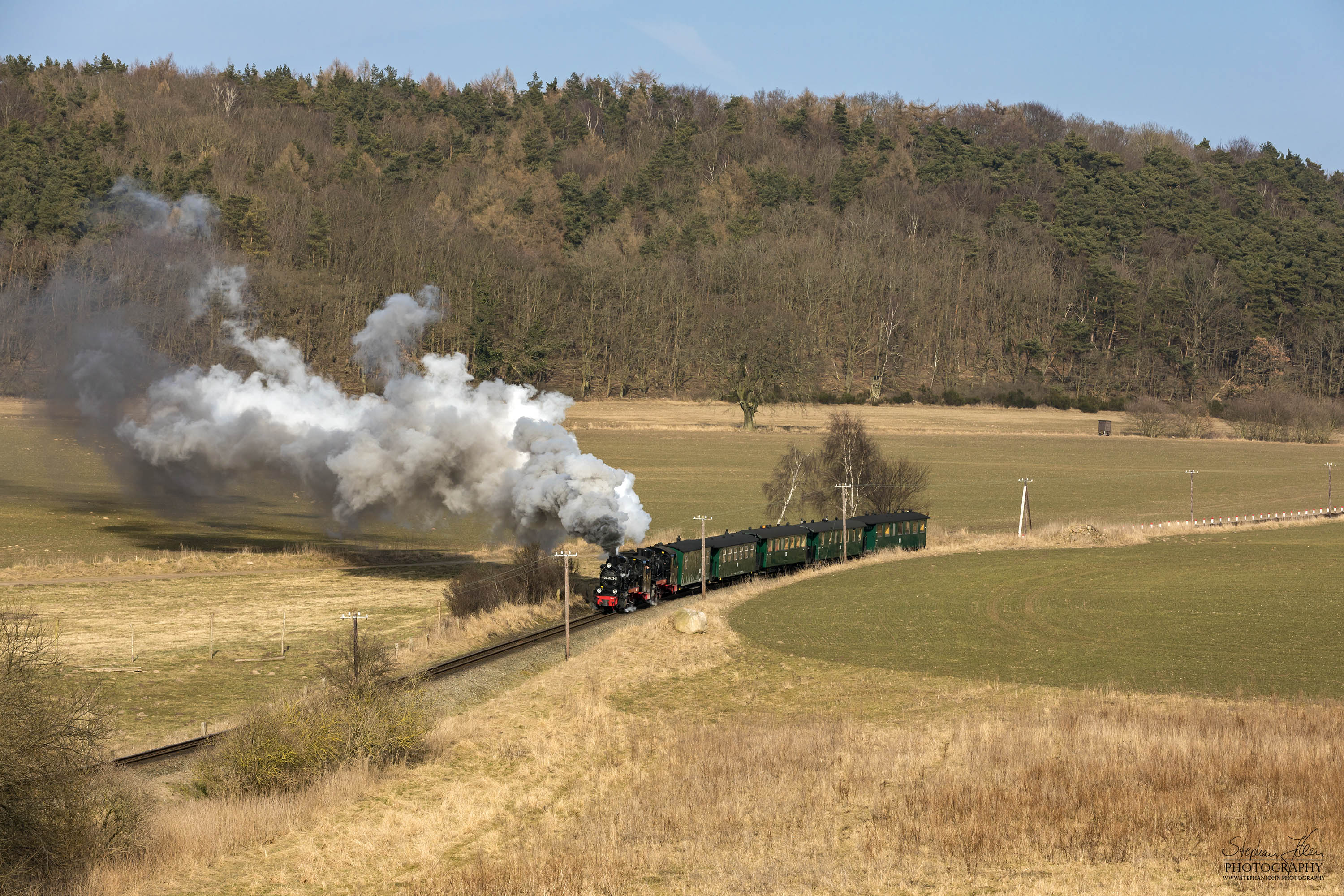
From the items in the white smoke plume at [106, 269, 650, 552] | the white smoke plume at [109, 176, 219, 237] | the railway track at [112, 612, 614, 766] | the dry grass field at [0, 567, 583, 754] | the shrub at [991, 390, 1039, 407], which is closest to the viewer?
the railway track at [112, 612, 614, 766]

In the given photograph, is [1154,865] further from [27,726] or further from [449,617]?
[449,617]

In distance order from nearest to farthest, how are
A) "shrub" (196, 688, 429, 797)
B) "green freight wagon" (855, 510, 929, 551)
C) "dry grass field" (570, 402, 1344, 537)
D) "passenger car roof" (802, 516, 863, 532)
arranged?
"shrub" (196, 688, 429, 797), "passenger car roof" (802, 516, 863, 532), "green freight wagon" (855, 510, 929, 551), "dry grass field" (570, 402, 1344, 537)

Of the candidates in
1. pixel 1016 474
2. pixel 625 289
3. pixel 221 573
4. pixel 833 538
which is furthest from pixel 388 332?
pixel 625 289

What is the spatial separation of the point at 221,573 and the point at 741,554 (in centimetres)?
3236

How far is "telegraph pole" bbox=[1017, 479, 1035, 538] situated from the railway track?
39184 millimetres

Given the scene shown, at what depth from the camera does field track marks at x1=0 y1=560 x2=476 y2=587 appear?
6794cm

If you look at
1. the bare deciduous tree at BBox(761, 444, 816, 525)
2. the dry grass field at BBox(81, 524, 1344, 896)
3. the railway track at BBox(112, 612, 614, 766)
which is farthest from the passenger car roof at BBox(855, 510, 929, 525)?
the dry grass field at BBox(81, 524, 1344, 896)

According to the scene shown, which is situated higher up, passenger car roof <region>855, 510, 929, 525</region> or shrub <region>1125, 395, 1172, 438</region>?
shrub <region>1125, 395, 1172, 438</region>

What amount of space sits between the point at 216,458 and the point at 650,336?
101 m

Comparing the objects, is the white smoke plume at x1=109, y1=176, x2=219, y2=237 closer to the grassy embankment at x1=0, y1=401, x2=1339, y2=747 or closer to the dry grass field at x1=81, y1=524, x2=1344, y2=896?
the grassy embankment at x1=0, y1=401, x2=1339, y2=747

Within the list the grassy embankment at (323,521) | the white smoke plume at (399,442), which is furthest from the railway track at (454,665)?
the white smoke plume at (399,442)

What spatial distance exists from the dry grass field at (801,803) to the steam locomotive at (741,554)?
42.7ft

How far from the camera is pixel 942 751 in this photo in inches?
1393

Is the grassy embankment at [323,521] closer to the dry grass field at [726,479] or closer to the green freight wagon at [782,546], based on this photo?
the dry grass field at [726,479]
